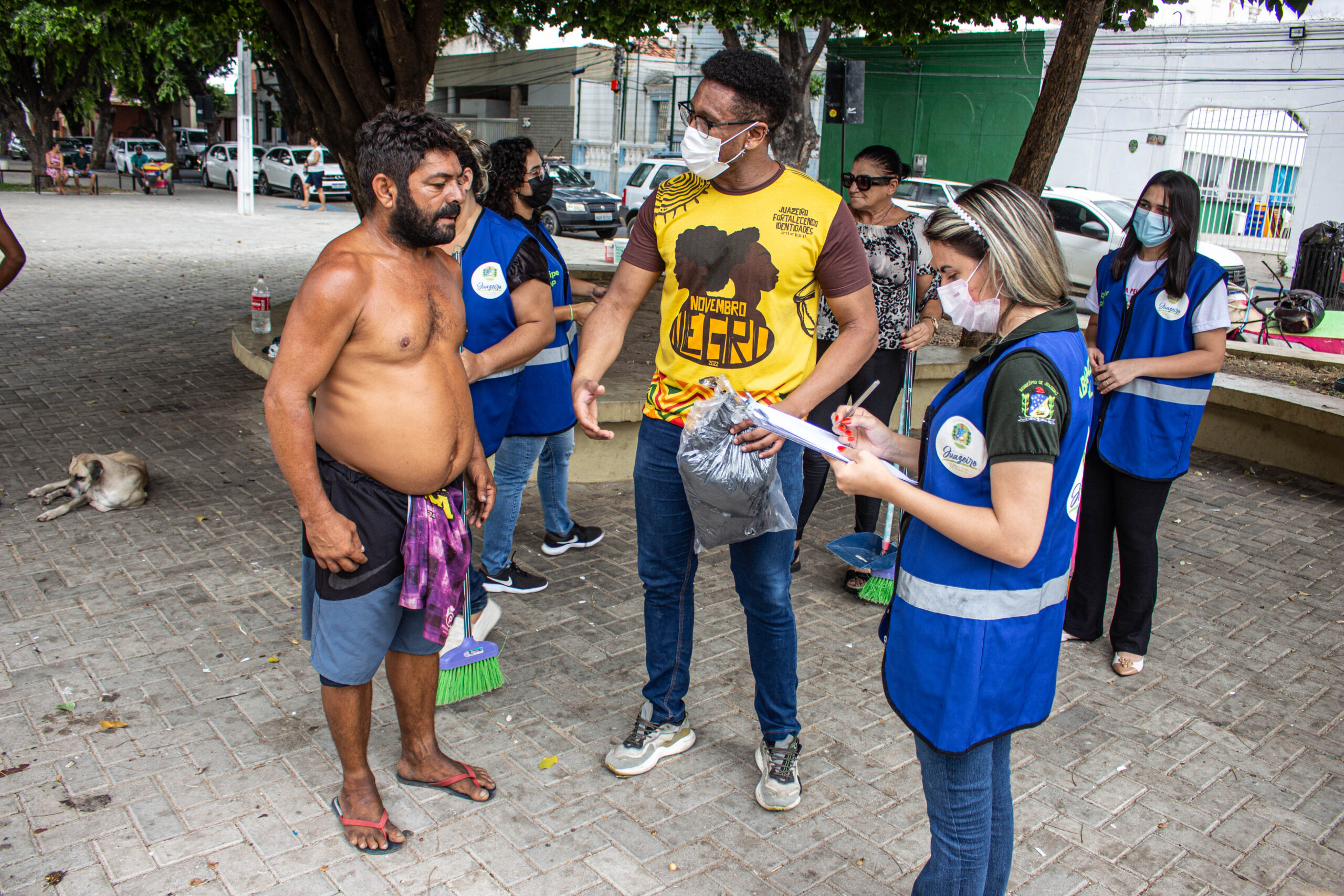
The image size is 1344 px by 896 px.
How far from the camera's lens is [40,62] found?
32.4 metres

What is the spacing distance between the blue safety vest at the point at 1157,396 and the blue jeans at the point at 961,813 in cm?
217

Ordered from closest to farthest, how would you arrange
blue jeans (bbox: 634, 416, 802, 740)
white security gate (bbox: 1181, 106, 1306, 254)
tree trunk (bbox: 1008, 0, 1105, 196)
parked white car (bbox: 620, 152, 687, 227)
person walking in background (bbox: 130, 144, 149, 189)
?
1. blue jeans (bbox: 634, 416, 802, 740)
2. tree trunk (bbox: 1008, 0, 1105, 196)
3. parked white car (bbox: 620, 152, 687, 227)
4. white security gate (bbox: 1181, 106, 1306, 254)
5. person walking in background (bbox: 130, 144, 149, 189)

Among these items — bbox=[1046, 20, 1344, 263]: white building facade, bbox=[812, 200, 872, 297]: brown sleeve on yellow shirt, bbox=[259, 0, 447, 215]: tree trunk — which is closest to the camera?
bbox=[812, 200, 872, 297]: brown sleeve on yellow shirt

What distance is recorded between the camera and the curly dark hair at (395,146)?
2564 mm

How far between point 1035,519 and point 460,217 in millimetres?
2637

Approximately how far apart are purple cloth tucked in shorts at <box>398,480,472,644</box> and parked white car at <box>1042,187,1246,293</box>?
14.3 m

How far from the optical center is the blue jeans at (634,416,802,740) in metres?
2.98

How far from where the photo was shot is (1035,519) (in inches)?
74.9

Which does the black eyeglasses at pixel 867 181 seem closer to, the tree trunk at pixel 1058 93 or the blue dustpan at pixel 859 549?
the blue dustpan at pixel 859 549

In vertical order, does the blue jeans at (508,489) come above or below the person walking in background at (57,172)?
below

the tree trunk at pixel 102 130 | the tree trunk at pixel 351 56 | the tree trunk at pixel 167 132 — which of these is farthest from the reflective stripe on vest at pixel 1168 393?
the tree trunk at pixel 102 130

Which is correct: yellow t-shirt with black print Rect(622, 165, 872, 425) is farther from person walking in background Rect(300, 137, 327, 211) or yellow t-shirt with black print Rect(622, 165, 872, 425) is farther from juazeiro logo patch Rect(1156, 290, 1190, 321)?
person walking in background Rect(300, 137, 327, 211)

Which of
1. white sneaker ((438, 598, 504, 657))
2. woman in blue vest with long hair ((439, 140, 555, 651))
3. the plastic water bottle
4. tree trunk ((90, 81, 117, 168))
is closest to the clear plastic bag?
white sneaker ((438, 598, 504, 657))

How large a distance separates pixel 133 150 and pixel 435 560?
123 feet
